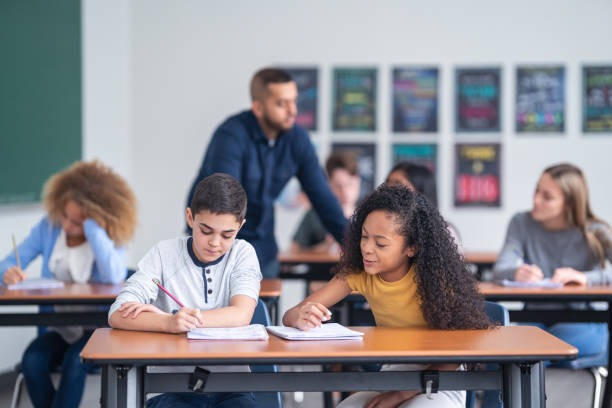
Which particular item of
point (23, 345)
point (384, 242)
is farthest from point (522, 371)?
point (23, 345)

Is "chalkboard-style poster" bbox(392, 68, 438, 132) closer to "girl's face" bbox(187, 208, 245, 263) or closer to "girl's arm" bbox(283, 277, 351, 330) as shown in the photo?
"girl's arm" bbox(283, 277, 351, 330)

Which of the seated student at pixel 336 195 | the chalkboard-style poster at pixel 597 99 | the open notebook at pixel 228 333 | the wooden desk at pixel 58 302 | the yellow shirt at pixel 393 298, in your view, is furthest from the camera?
the chalkboard-style poster at pixel 597 99

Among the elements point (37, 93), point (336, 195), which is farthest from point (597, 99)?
point (37, 93)

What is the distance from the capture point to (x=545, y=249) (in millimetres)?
3438

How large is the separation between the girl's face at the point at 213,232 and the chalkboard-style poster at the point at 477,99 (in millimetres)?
3782

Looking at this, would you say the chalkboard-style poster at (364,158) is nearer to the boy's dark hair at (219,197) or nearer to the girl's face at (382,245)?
the girl's face at (382,245)

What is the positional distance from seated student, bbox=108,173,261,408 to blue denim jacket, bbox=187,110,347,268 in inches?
42.2

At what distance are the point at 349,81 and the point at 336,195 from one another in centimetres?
122

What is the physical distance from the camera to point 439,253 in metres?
2.18

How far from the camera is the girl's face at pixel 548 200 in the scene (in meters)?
3.33

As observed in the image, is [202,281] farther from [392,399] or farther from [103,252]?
[103,252]

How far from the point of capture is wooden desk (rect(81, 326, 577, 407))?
1727mm

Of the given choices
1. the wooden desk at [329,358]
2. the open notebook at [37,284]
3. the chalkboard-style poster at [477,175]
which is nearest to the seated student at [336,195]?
the chalkboard-style poster at [477,175]

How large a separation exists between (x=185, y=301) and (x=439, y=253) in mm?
750
